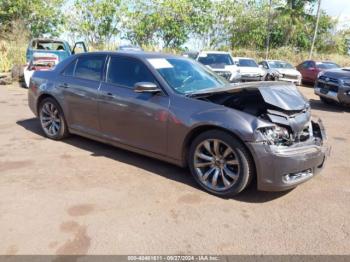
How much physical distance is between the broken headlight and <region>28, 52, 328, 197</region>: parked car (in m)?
0.01

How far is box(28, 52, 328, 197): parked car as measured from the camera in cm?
369

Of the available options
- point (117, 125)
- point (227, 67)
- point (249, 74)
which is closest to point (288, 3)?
point (249, 74)

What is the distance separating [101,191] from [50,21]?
29029 millimetres

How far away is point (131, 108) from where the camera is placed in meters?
4.59

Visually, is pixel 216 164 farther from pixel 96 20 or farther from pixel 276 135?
pixel 96 20

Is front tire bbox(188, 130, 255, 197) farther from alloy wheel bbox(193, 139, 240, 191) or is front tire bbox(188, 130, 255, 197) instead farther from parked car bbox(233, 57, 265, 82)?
parked car bbox(233, 57, 265, 82)

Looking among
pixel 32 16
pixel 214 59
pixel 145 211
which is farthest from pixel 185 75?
pixel 32 16

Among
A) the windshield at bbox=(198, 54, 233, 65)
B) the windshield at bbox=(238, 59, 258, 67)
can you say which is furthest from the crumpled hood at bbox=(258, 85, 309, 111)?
the windshield at bbox=(238, 59, 258, 67)

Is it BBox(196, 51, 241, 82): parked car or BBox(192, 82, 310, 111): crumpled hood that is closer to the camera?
BBox(192, 82, 310, 111): crumpled hood

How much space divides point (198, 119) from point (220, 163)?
57 centimetres

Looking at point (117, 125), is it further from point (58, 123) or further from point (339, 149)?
point (339, 149)

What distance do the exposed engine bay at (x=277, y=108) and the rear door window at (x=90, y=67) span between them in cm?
181

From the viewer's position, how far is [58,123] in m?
5.93

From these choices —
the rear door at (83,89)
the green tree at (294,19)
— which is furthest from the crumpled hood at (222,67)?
the green tree at (294,19)
